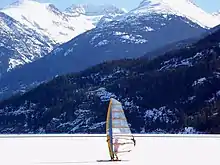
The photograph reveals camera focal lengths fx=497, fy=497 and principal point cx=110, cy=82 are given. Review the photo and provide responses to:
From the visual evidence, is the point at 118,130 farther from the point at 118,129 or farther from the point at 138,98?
the point at 138,98

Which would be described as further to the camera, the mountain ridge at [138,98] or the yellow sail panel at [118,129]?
the mountain ridge at [138,98]

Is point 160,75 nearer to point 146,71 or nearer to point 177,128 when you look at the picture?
point 146,71

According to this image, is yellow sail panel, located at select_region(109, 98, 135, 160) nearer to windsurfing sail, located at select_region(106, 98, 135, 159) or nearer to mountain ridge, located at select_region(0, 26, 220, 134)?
windsurfing sail, located at select_region(106, 98, 135, 159)
